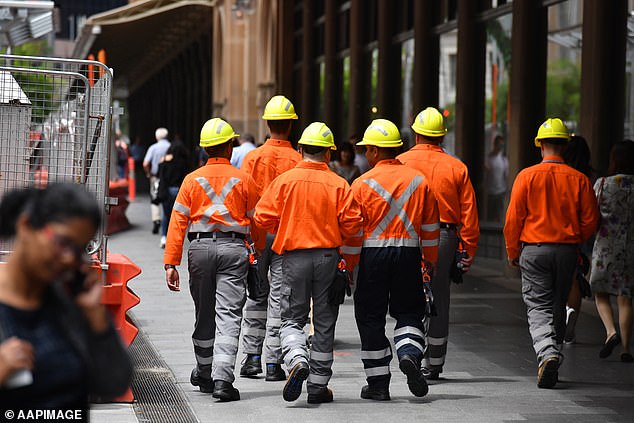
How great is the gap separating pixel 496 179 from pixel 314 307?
10668mm

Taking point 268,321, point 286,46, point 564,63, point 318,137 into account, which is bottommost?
point 268,321

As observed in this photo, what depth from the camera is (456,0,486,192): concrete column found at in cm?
1819

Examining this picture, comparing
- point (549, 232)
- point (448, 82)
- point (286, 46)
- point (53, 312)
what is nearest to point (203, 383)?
point (549, 232)

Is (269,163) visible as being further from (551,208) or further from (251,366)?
(551,208)

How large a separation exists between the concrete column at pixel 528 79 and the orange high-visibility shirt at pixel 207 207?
27.0ft

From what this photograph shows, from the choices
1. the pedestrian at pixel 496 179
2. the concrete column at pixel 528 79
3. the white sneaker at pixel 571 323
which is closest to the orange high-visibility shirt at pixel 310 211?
the white sneaker at pixel 571 323

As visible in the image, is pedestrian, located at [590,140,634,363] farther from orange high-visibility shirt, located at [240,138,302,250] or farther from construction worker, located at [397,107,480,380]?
orange high-visibility shirt, located at [240,138,302,250]

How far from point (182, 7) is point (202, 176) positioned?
109 ft

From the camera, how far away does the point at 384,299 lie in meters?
7.85

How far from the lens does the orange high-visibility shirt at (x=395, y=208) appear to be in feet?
25.7

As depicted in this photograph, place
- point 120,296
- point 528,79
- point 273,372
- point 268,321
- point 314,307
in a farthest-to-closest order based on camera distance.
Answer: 1. point 528,79
2. point 268,321
3. point 273,372
4. point 314,307
5. point 120,296

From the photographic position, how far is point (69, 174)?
775 cm

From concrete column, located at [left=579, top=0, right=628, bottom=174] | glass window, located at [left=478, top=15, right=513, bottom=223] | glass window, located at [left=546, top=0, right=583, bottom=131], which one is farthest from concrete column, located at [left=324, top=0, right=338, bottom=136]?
concrete column, located at [left=579, top=0, right=628, bottom=174]

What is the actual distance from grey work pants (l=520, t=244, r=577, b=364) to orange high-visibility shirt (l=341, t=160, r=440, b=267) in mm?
888
